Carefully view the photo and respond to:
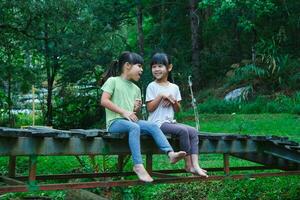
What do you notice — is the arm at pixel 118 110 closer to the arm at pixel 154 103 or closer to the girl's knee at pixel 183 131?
the arm at pixel 154 103

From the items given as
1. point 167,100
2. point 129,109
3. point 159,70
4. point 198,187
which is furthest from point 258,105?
point 129,109

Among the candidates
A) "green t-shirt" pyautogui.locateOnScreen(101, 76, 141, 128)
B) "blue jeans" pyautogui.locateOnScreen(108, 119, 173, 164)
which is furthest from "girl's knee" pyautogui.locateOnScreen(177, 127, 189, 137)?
"green t-shirt" pyautogui.locateOnScreen(101, 76, 141, 128)

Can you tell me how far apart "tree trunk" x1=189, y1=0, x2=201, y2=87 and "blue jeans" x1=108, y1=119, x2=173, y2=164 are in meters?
19.4

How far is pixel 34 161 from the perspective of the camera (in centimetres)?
632

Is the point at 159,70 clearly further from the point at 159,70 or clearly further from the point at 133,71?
the point at 133,71

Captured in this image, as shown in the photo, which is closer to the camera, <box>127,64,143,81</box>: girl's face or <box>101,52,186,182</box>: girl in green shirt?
<box>101,52,186,182</box>: girl in green shirt

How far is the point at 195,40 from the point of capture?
86.9ft

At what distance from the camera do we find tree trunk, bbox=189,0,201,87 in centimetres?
2583

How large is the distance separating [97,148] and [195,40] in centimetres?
2022

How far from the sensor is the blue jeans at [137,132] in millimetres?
6496

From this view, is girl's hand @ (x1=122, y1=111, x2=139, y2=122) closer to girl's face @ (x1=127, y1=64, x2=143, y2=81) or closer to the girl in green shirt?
the girl in green shirt

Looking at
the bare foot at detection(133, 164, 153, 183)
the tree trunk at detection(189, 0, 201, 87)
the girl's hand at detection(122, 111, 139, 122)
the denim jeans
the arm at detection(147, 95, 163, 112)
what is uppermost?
the tree trunk at detection(189, 0, 201, 87)

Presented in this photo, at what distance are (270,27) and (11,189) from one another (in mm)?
20487

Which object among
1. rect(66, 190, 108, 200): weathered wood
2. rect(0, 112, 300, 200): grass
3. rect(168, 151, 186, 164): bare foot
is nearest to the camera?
rect(168, 151, 186, 164): bare foot
